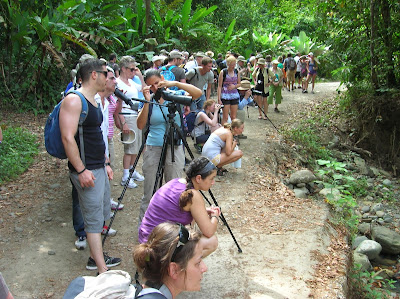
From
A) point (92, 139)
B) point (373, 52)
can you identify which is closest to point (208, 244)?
point (92, 139)

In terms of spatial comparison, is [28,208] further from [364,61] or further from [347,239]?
[364,61]

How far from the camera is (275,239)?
520 cm

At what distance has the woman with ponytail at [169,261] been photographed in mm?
2336

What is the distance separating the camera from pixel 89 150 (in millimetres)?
3801

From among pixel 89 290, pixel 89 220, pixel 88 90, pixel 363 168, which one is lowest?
pixel 363 168

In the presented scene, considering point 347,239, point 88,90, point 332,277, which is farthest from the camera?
point 347,239

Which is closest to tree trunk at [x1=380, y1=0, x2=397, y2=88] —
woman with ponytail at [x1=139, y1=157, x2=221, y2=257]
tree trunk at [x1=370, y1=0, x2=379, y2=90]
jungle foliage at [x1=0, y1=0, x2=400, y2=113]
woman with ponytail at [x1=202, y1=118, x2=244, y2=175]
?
jungle foliage at [x1=0, y1=0, x2=400, y2=113]

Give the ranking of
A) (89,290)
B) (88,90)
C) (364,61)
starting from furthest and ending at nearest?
(364,61) < (88,90) < (89,290)

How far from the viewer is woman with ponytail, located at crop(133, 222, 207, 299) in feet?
7.66

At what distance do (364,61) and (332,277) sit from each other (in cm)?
869

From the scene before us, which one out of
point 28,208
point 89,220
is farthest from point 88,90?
point 28,208

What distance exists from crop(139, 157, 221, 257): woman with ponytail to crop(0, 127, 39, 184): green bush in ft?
11.3

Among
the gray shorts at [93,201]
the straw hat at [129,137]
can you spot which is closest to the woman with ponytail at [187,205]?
the gray shorts at [93,201]

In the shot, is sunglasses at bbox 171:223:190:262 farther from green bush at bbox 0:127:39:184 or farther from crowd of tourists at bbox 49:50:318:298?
green bush at bbox 0:127:39:184
